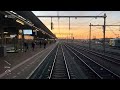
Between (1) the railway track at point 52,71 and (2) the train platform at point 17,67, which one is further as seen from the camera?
(1) the railway track at point 52,71

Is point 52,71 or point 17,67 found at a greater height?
point 17,67

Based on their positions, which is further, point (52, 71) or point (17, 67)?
point (17, 67)

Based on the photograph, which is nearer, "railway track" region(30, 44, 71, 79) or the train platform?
the train platform

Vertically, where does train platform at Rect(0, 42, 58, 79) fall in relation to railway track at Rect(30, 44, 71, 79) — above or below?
above

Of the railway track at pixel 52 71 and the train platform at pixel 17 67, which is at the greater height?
the train platform at pixel 17 67
